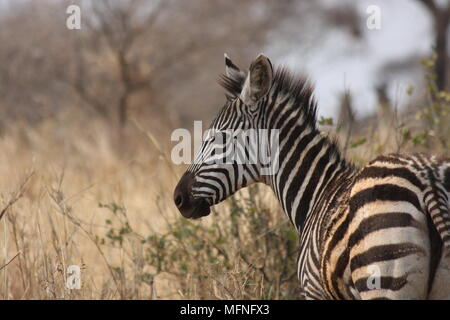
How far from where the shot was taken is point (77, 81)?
51.3 feet

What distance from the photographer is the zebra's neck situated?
3965 millimetres

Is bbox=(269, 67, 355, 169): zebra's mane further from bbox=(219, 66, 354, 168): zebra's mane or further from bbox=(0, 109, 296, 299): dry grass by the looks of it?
bbox=(0, 109, 296, 299): dry grass

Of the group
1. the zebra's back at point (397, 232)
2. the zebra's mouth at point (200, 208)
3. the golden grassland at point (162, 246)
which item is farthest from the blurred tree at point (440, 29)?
the zebra's back at point (397, 232)

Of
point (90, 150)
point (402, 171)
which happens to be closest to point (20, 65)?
point (90, 150)

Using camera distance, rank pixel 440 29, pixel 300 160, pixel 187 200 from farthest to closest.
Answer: pixel 440 29 < pixel 187 200 < pixel 300 160

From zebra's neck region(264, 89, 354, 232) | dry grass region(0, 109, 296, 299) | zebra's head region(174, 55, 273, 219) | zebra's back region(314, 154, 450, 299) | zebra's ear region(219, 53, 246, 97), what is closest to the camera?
zebra's back region(314, 154, 450, 299)

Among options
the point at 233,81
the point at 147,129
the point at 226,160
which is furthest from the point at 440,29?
the point at 226,160

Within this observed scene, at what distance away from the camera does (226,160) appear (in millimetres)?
4086

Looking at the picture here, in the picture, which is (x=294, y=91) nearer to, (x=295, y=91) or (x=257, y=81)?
(x=295, y=91)

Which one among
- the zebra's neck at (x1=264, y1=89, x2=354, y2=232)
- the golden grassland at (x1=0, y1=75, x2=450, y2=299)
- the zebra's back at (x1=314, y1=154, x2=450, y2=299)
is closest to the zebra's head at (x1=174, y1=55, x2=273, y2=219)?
the zebra's neck at (x1=264, y1=89, x2=354, y2=232)

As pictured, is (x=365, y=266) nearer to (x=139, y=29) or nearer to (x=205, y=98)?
(x=139, y=29)

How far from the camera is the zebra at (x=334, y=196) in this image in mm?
3025

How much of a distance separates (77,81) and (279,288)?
10987mm

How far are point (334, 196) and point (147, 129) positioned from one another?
524 cm
